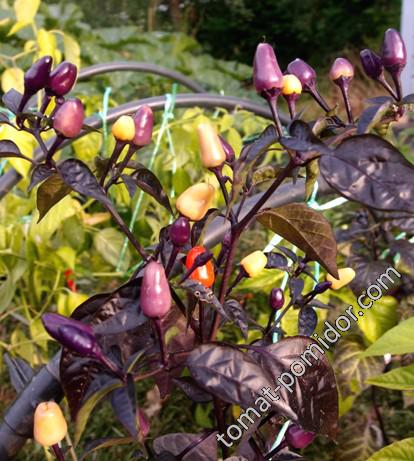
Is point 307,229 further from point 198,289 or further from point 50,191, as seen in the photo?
point 50,191

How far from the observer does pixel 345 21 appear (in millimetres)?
7816

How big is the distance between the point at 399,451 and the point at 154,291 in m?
0.33

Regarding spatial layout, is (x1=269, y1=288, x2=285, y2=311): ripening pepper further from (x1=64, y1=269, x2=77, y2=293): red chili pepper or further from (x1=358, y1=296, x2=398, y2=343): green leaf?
(x1=64, y1=269, x2=77, y2=293): red chili pepper

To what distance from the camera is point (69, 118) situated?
0.46m

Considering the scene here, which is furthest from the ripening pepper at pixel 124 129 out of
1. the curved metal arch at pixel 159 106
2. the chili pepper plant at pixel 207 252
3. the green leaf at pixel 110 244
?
the green leaf at pixel 110 244

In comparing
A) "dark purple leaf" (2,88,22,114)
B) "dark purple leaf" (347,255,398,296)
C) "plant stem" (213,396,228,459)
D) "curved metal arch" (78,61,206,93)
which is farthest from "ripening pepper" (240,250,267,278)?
"curved metal arch" (78,61,206,93)

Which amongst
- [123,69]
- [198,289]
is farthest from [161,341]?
[123,69]

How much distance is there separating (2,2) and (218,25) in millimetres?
3793

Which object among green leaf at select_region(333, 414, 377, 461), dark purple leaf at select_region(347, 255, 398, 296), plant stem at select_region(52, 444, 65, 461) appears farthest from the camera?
green leaf at select_region(333, 414, 377, 461)

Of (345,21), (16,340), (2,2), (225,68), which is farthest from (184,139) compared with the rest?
(345,21)

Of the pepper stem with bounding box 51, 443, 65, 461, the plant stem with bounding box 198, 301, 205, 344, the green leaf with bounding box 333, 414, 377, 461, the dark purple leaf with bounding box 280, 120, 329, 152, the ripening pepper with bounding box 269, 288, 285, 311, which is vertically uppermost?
the dark purple leaf with bounding box 280, 120, 329, 152

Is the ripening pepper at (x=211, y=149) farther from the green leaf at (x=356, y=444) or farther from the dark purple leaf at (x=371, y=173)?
the green leaf at (x=356, y=444)

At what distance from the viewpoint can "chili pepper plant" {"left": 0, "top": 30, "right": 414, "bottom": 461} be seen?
0.40 m

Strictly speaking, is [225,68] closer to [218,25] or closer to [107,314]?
[218,25]
